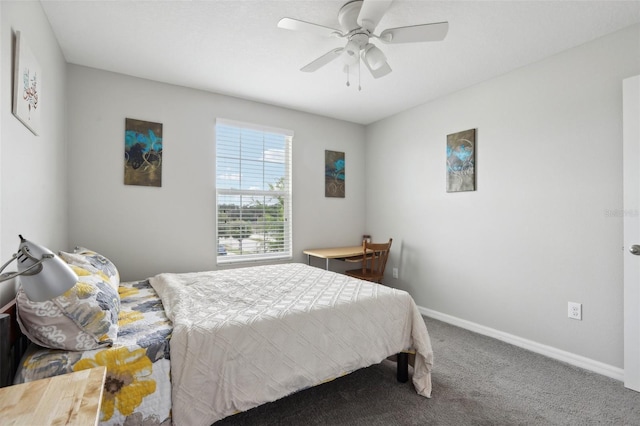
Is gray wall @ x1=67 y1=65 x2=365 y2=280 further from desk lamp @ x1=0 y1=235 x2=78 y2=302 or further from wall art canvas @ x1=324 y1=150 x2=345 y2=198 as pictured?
desk lamp @ x1=0 y1=235 x2=78 y2=302

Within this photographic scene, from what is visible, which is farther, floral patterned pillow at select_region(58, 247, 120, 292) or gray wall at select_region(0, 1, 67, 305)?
floral patterned pillow at select_region(58, 247, 120, 292)

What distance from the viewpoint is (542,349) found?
2611mm

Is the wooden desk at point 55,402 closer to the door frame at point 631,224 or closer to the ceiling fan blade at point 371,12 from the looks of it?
the ceiling fan blade at point 371,12

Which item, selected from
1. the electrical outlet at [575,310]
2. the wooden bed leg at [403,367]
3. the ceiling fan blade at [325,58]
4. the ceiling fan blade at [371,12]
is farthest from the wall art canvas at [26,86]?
the electrical outlet at [575,310]

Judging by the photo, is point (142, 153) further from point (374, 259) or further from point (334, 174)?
point (374, 259)

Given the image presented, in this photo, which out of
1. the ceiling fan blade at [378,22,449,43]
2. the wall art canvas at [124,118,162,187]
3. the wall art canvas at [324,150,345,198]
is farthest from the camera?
the wall art canvas at [324,150,345,198]

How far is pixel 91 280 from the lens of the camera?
1.57 m

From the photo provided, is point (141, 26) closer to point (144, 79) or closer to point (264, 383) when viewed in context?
point (144, 79)

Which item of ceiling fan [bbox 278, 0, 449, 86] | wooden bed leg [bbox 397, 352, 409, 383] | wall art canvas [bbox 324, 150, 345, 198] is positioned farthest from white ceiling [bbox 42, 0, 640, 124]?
wooden bed leg [bbox 397, 352, 409, 383]

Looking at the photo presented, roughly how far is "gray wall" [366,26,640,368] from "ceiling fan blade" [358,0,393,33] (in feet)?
5.74

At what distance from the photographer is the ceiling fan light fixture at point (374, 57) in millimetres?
2094

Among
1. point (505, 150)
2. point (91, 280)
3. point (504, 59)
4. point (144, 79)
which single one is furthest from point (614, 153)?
point (144, 79)

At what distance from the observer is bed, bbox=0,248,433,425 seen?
51.7 inches

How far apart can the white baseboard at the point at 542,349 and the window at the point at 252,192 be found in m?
2.11
